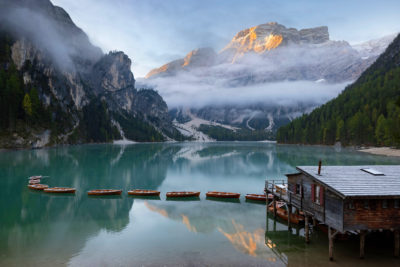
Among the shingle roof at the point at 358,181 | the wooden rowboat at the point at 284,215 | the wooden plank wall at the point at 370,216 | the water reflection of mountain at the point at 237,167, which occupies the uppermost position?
the shingle roof at the point at 358,181

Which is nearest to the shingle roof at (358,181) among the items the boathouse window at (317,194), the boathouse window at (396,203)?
the boathouse window at (396,203)

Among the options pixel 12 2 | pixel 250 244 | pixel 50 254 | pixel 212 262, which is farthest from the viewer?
pixel 12 2

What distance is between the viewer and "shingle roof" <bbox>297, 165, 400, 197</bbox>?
20.9 metres

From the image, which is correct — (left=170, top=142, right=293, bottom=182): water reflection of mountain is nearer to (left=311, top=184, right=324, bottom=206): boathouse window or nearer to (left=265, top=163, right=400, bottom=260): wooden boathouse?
(left=311, top=184, right=324, bottom=206): boathouse window

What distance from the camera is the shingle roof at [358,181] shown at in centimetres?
2094

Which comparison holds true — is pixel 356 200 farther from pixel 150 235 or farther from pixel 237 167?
pixel 237 167

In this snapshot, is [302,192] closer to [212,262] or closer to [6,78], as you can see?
[212,262]

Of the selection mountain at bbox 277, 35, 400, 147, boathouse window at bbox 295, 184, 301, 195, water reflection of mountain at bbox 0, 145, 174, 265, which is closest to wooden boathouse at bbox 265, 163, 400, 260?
boathouse window at bbox 295, 184, 301, 195

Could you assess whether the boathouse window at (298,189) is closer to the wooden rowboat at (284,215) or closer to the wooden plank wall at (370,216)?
the wooden rowboat at (284,215)

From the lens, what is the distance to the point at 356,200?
21078 millimetres

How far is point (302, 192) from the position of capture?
26891 millimetres

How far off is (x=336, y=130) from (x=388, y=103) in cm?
3291

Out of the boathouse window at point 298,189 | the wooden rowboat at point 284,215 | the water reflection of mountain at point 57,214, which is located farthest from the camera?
the wooden rowboat at point 284,215

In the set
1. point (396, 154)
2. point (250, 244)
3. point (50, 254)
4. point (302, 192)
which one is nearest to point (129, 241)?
point (50, 254)
